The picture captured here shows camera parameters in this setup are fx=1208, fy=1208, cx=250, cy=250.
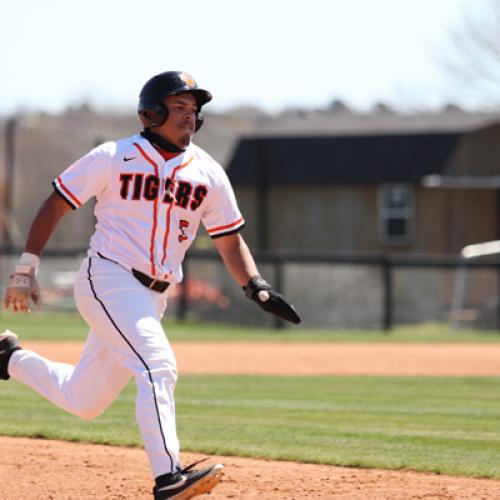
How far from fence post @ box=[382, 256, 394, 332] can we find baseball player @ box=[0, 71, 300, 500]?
56.6 feet

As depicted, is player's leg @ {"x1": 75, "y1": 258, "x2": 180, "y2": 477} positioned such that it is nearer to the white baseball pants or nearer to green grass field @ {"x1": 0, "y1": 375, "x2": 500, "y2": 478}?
Result: the white baseball pants

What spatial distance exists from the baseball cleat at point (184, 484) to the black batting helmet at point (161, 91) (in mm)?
1702

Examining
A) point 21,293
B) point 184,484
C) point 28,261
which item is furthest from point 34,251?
point 184,484

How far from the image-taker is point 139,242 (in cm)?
580

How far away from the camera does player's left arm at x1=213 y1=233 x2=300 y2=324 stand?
240 inches

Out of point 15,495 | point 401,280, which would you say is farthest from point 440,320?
A: point 15,495

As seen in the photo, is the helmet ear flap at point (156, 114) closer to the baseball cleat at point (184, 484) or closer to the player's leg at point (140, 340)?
the player's leg at point (140, 340)

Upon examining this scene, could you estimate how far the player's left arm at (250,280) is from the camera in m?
6.09

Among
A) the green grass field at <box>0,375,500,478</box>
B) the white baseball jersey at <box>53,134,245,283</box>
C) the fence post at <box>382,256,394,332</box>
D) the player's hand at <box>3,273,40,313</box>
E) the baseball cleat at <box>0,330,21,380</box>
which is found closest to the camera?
the player's hand at <box>3,273,40,313</box>

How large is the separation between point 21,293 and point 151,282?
0.63 metres

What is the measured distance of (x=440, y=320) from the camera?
25625 mm

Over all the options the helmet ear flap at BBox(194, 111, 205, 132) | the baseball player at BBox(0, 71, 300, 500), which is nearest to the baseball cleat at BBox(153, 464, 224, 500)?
the baseball player at BBox(0, 71, 300, 500)

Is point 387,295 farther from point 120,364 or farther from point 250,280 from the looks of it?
point 120,364

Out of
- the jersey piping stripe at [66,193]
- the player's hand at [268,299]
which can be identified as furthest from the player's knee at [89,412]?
the jersey piping stripe at [66,193]
